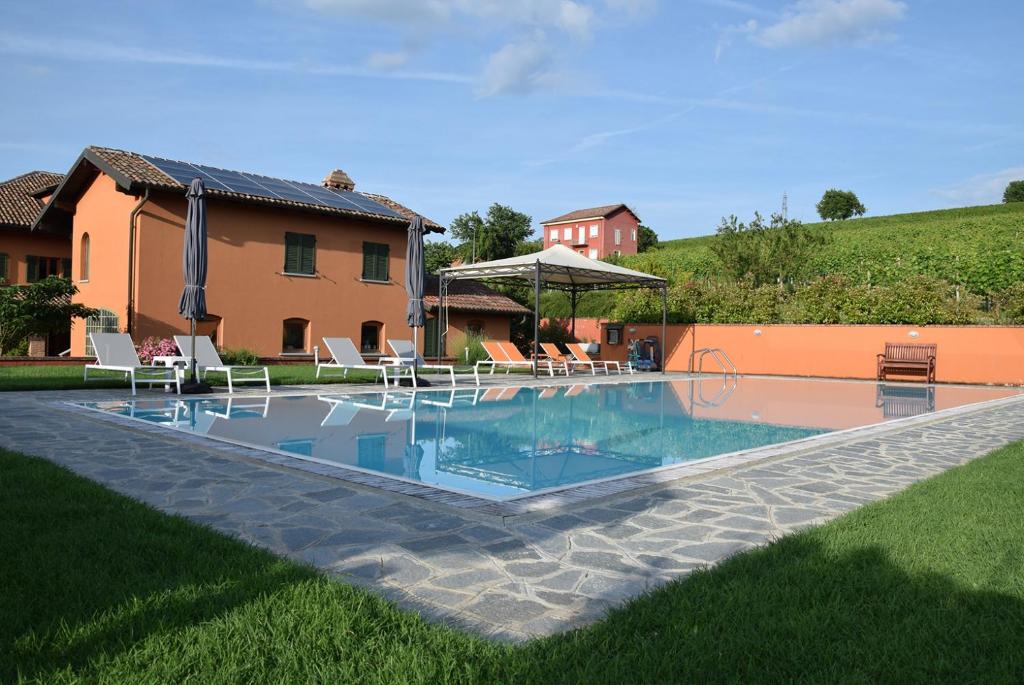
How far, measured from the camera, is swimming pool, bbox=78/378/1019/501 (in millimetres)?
6273

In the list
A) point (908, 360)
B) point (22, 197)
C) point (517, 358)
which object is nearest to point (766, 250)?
point (908, 360)

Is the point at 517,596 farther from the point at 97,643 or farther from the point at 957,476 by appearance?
the point at 957,476

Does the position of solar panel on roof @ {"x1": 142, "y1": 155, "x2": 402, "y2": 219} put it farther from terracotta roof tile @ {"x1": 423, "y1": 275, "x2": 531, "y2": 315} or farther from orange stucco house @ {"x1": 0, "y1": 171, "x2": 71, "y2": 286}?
orange stucco house @ {"x1": 0, "y1": 171, "x2": 71, "y2": 286}

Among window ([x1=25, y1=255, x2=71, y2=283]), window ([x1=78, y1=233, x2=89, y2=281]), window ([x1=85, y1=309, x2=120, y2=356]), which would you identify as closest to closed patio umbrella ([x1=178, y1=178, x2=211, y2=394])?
window ([x1=85, y1=309, x2=120, y2=356])

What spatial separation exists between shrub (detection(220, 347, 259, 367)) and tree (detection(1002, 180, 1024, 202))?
77353 mm

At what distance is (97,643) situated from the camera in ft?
7.71

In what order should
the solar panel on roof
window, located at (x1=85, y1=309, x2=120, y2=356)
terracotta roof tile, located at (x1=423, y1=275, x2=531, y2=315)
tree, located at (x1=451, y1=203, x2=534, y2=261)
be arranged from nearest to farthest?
window, located at (x1=85, y1=309, x2=120, y2=356)
the solar panel on roof
terracotta roof tile, located at (x1=423, y1=275, x2=531, y2=315)
tree, located at (x1=451, y1=203, x2=534, y2=261)

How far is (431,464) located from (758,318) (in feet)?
63.3

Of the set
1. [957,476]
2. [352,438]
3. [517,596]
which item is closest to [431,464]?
[352,438]

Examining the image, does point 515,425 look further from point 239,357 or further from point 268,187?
point 268,187

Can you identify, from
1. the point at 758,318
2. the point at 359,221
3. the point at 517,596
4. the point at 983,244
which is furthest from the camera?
the point at 983,244

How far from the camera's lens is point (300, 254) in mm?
20438

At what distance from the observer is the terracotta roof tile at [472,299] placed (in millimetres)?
23875

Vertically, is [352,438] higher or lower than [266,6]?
lower
